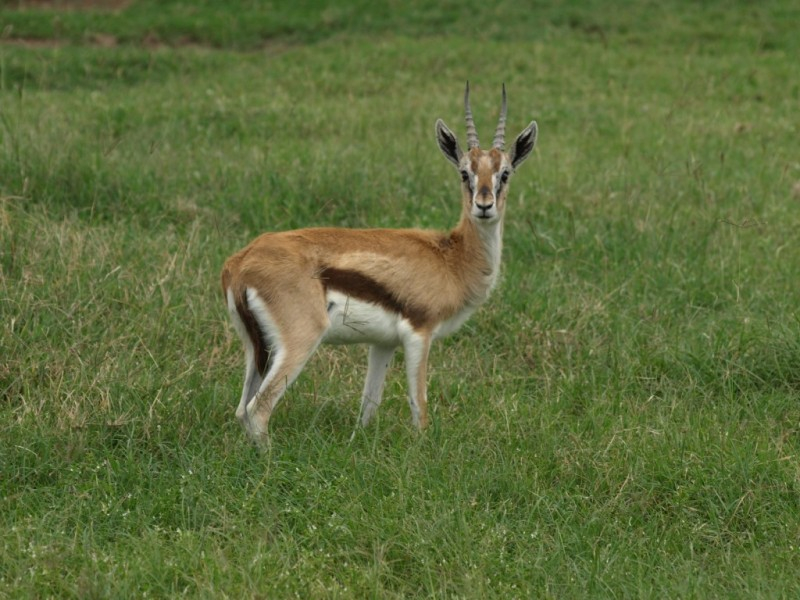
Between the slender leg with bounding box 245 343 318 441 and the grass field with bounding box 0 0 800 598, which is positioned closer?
the grass field with bounding box 0 0 800 598

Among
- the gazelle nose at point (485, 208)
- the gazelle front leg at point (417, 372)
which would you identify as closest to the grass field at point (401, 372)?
the gazelle front leg at point (417, 372)

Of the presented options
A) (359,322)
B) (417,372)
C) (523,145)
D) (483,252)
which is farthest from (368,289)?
(523,145)

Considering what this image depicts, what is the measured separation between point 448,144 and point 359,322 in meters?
1.25

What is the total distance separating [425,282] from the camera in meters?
5.41

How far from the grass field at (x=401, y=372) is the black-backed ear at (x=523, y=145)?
1.05m

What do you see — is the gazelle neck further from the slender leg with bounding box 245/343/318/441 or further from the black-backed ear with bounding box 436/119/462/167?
the slender leg with bounding box 245/343/318/441

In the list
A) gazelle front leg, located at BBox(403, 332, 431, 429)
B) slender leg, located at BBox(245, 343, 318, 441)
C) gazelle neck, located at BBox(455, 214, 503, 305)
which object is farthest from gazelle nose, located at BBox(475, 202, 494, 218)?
slender leg, located at BBox(245, 343, 318, 441)

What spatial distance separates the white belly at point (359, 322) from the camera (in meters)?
5.12

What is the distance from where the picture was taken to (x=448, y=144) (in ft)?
19.4

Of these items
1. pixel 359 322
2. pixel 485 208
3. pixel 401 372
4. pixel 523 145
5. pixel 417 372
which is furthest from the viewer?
pixel 401 372

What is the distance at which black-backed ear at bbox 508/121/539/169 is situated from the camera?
5.83 meters

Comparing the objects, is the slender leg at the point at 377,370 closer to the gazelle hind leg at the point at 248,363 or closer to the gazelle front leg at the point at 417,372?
the gazelle front leg at the point at 417,372

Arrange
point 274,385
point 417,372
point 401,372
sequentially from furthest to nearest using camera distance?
1. point 401,372
2. point 417,372
3. point 274,385

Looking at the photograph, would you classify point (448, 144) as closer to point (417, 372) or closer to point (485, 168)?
point (485, 168)
